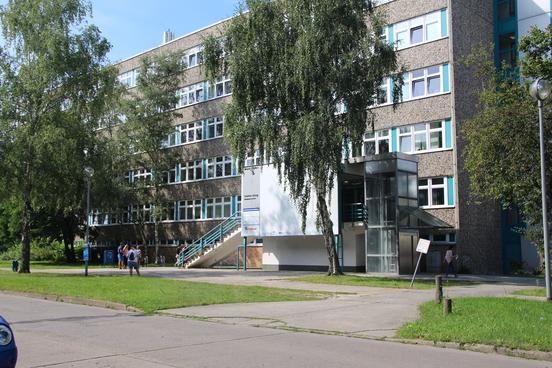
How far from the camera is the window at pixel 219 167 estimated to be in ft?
163

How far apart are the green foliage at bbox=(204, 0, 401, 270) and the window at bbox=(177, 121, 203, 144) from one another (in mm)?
23492

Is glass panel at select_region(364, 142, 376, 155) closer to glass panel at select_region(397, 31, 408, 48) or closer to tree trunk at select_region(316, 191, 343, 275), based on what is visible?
glass panel at select_region(397, 31, 408, 48)

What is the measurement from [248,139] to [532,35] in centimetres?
1313

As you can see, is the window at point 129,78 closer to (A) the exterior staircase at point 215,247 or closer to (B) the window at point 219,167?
(B) the window at point 219,167

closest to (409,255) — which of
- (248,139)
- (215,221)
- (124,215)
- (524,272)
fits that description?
(524,272)

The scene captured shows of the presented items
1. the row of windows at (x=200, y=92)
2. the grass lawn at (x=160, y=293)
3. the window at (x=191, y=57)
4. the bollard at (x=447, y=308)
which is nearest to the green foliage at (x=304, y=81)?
the grass lawn at (x=160, y=293)

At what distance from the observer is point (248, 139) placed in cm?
2864

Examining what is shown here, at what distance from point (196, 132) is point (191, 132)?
0.77 metres

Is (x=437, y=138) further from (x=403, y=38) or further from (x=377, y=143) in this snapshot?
(x=403, y=38)

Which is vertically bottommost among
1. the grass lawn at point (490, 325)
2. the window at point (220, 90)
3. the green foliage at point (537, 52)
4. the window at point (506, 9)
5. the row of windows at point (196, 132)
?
the grass lawn at point (490, 325)

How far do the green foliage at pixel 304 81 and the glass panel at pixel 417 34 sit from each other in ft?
30.9

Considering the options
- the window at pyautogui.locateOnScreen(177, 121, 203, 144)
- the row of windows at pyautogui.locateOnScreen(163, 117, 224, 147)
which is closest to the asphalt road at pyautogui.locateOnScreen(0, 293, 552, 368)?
the row of windows at pyautogui.locateOnScreen(163, 117, 224, 147)

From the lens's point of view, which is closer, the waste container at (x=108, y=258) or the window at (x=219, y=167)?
the window at (x=219, y=167)

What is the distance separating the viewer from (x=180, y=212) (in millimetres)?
53719
